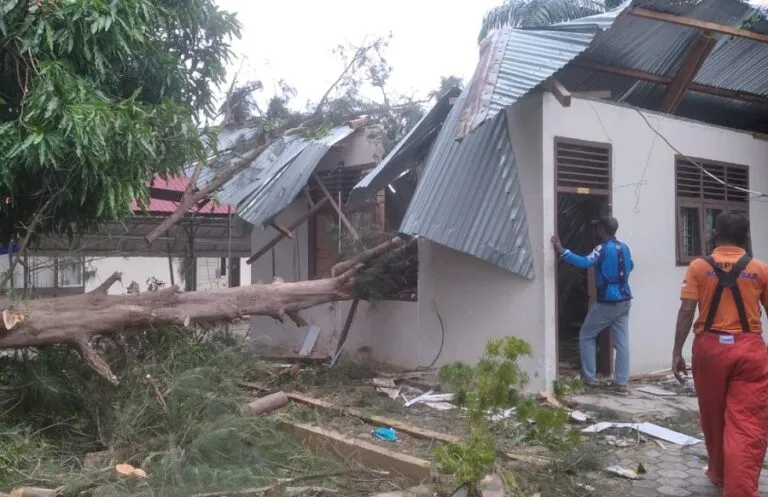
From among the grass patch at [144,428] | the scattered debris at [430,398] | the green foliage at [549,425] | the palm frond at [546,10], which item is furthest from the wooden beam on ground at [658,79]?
the grass patch at [144,428]

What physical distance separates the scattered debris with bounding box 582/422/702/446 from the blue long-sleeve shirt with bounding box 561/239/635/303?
154 centimetres

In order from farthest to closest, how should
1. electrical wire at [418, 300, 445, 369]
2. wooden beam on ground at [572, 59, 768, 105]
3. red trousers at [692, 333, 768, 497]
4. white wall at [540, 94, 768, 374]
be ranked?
wooden beam on ground at [572, 59, 768, 105] → electrical wire at [418, 300, 445, 369] → white wall at [540, 94, 768, 374] → red trousers at [692, 333, 768, 497]

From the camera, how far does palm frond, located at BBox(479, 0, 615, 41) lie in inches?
559

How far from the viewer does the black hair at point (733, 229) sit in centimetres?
455

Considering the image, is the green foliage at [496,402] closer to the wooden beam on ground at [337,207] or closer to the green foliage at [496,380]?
the green foliage at [496,380]

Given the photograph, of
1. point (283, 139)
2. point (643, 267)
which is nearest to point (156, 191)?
point (283, 139)

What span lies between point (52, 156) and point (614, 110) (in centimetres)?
578

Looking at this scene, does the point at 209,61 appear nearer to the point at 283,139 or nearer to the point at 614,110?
the point at 283,139

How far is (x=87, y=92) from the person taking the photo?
21.3 ft

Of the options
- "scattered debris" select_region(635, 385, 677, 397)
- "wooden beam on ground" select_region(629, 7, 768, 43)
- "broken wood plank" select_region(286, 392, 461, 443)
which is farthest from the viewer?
"wooden beam on ground" select_region(629, 7, 768, 43)

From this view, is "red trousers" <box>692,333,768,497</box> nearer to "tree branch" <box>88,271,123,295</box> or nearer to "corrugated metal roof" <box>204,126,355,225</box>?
"tree branch" <box>88,271,123,295</box>

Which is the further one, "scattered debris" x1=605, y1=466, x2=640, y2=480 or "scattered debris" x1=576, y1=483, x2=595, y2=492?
"scattered debris" x1=605, y1=466, x2=640, y2=480

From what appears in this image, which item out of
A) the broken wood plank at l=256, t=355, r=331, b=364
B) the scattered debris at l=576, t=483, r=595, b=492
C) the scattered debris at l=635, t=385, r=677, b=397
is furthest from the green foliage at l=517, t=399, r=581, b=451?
the broken wood plank at l=256, t=355, r=331, b=364

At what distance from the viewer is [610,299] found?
7.27 metres
